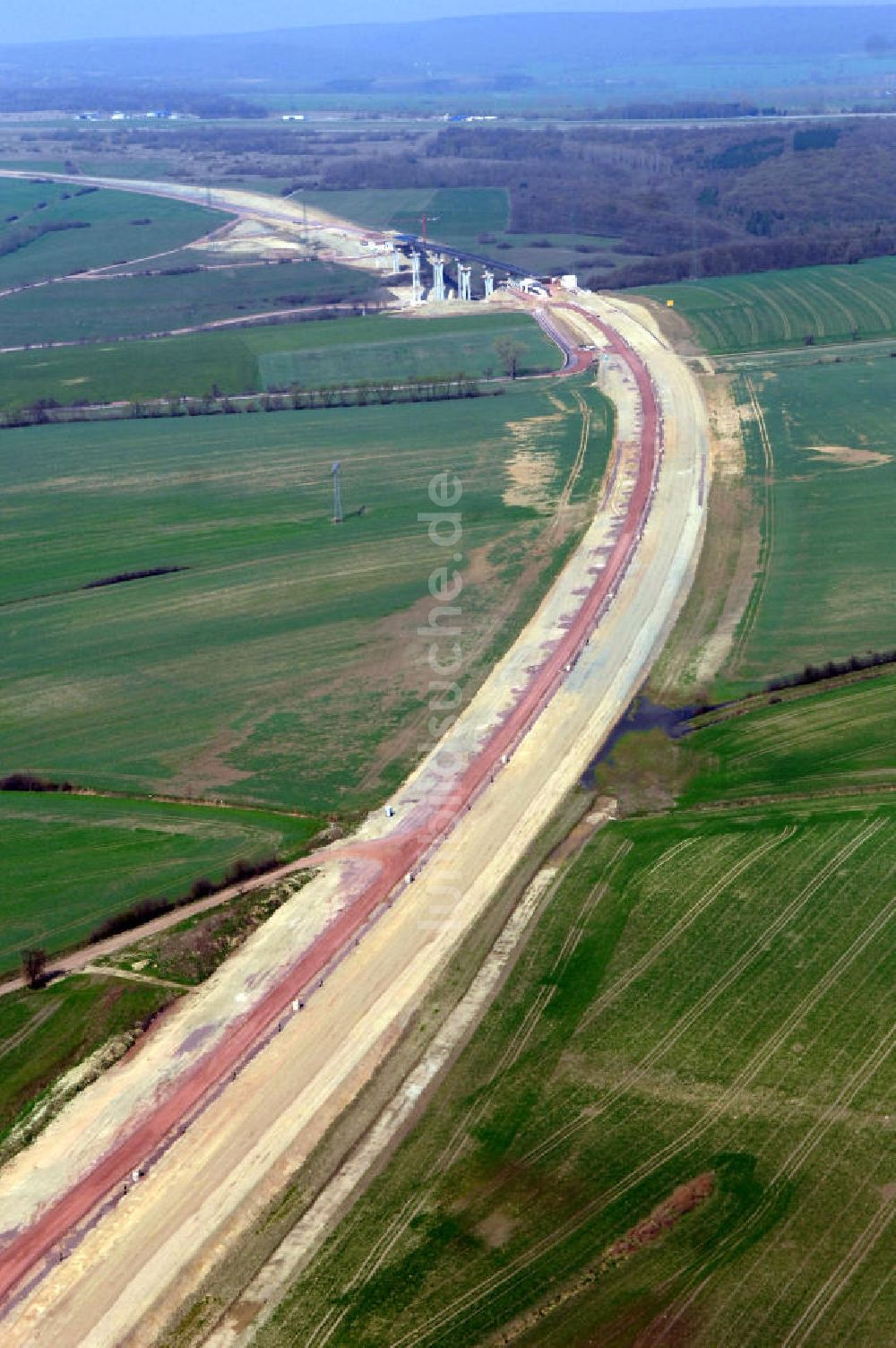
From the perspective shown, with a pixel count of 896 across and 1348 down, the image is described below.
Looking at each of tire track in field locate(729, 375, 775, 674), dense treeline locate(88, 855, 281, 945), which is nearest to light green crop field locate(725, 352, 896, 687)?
tire track in field locate(729, 375, 775, 674)

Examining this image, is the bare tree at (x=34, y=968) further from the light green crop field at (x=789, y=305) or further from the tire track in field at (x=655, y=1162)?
the light green crop field at (x=789, y=305)

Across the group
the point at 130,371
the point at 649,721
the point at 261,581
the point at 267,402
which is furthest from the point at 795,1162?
the point at 130,371

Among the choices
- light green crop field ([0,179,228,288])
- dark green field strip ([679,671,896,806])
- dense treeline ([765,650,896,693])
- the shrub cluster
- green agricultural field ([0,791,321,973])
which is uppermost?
light green crop field ([0,179,228,288])

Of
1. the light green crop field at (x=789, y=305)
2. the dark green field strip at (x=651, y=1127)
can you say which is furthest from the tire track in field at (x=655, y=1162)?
the light green crop field at (x=789, y=305)

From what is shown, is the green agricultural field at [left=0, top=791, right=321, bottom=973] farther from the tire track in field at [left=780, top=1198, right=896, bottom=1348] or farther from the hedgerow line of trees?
the hedgerow line of trees

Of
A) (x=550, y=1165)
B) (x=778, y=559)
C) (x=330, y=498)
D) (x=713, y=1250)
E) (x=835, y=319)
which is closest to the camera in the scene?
(x=713, y=1250)

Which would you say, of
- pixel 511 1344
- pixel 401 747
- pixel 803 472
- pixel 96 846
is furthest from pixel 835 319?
pixel 511 1344

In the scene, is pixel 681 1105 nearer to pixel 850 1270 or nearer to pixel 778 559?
pixel 850 1270
